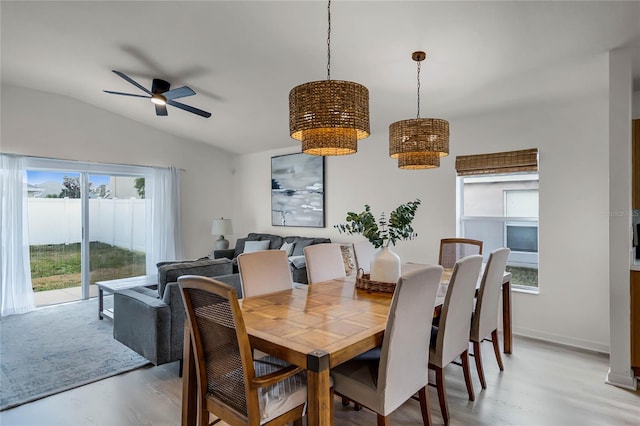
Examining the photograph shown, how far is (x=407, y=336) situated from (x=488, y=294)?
1246 mm

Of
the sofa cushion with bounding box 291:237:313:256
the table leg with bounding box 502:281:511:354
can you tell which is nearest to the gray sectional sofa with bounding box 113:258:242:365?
the sofa cushion with bounding box 291:237:313:256

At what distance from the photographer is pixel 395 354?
1.62 metres

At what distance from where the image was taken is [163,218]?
6.06m

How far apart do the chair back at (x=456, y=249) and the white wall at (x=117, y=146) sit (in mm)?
4598

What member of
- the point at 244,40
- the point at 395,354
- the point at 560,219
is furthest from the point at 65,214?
the point at 560,219

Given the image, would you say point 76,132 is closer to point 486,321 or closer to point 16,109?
point 16,109

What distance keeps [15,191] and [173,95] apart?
2681 mm

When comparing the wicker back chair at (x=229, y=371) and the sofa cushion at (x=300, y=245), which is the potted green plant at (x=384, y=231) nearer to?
the wicker back chair at (x=229, y=371)

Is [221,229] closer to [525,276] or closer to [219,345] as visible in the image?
[525,276]

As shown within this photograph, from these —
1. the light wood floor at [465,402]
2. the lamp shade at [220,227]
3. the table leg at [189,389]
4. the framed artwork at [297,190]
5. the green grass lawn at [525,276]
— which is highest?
the framed artwork at [297,190]

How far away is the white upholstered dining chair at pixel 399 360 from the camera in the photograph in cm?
159

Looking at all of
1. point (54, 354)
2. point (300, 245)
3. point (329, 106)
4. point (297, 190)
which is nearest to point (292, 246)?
point (300, 245)

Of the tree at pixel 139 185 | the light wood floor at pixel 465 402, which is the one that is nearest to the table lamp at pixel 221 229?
the tree at pixel 139 185

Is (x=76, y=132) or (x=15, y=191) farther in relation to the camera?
(x=76, y=132)
